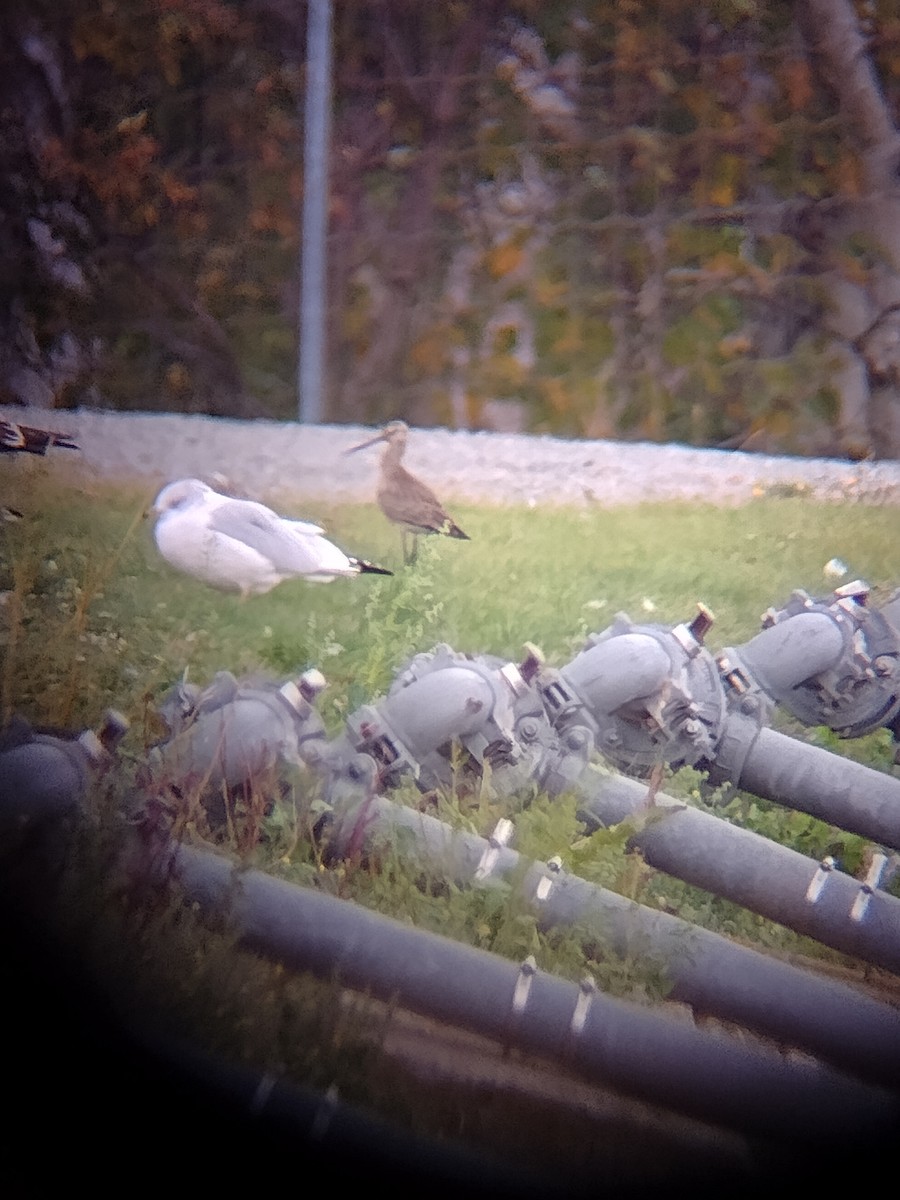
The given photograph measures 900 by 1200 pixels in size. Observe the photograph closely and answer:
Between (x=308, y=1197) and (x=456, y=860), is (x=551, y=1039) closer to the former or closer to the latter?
(x=456, y=860)

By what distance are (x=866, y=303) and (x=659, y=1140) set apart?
1.54 m

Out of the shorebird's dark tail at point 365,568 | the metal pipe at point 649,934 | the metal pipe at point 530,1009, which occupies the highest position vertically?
the shorebird's dark tail at point 365,568

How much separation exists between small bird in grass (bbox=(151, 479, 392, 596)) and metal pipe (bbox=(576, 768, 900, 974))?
588 millimetres

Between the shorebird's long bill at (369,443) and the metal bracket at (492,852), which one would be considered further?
the shorebird's long bill at (369,443)

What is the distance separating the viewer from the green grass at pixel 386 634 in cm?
217

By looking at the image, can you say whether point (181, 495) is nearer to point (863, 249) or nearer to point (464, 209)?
point (464, 209)

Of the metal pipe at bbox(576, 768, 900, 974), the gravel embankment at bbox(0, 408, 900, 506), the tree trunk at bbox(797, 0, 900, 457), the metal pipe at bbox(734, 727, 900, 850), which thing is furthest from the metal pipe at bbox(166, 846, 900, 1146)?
the tree trunk at bbox(797, 0, 900, 457)

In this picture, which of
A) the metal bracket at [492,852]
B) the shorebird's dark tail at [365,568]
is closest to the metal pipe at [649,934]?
the metal bracket at [492,852]

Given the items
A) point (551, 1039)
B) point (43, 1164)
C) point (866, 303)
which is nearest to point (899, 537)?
point (866, 303)

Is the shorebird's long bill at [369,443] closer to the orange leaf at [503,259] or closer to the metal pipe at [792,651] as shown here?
the orange leaf at [503,259]

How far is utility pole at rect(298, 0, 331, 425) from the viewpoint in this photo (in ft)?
7.38

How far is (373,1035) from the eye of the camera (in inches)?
85.4

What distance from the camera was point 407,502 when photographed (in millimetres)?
2268

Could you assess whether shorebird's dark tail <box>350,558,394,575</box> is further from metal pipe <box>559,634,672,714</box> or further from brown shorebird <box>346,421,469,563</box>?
metal pipe <box>559,634,672,714</box>
